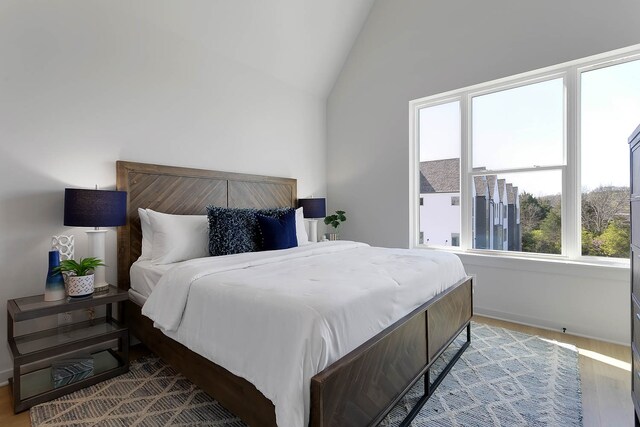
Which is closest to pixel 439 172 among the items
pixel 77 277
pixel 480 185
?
pixel 480 185

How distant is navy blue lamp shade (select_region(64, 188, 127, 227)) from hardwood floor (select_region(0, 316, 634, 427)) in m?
1.12

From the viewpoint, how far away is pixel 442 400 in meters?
1.90

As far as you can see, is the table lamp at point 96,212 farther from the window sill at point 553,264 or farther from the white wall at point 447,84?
the window sill at point 553,264

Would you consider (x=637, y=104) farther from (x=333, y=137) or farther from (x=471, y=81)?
(x=333, y=137)

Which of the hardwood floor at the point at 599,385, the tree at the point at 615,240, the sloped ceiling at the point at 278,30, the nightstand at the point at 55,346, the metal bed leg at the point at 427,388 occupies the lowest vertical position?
the hardwood floor at the point at 599,385

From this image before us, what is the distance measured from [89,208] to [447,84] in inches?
147

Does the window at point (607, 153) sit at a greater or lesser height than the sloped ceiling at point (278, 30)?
lesser

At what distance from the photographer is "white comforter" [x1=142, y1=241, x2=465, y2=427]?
47.7 inches

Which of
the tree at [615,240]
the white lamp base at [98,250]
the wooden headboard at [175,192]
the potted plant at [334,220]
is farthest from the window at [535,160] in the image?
the white lamp base at [98,250]

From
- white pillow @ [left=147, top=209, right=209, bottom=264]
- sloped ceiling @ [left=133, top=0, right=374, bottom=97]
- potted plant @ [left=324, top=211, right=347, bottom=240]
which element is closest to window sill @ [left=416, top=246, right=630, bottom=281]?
potted plant @ [left=324, top=211, right=347, bottom=240]

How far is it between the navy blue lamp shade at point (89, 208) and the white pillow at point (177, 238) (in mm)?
357

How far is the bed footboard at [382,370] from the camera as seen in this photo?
1.19 meters

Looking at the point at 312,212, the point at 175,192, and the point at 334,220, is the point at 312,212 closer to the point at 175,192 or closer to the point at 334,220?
the point at 334,220

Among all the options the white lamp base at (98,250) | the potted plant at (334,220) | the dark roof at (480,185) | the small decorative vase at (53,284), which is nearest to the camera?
the small decorative vase at (53,284)
